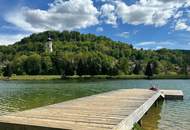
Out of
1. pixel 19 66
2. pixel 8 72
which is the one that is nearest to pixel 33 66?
pixel 19 66

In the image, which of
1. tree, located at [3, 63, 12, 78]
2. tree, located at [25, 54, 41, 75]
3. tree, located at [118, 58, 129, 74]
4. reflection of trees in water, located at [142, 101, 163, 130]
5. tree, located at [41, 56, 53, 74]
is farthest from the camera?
tree, located at [25, 54, 41, 75]

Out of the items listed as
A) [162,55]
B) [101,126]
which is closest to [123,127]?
[101,126]

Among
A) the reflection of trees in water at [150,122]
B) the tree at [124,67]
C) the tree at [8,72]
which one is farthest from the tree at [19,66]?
the reflection of trees in water at [150,122]

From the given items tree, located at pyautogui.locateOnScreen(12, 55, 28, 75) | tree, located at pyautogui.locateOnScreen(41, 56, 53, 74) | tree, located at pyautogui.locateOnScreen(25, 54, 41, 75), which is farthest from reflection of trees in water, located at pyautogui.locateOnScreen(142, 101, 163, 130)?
tree, located at pyautogui.locateOnScreen(12, 55, 28, 75)

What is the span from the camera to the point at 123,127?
8.95 meters

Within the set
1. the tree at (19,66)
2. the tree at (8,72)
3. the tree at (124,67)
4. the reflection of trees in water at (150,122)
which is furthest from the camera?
the tree at (19,66)

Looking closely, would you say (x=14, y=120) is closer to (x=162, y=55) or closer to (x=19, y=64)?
(x=19, y=64)

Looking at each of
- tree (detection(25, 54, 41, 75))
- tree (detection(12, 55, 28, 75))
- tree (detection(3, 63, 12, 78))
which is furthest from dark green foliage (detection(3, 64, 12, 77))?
tree (detection(25, 54, 41, 75))

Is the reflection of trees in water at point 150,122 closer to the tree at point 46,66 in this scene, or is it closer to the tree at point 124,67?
the tree at point 124,67

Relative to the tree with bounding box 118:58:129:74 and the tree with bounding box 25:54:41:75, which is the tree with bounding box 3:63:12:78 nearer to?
the tree with bounding box 25:54:41:75

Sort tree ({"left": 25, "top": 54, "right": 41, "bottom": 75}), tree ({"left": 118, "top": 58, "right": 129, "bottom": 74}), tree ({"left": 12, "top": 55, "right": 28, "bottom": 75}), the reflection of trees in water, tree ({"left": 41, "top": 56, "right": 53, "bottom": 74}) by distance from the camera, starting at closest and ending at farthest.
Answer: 1. the reflection of trees in water
2. tree ({"left": 118, "top": 58, "right": 129, "bottom": 74})
3. tree ({"left": 41, "top": 56, "right": 53, "bottom": 74})
4. tree ({"left": 25, "top": 54, "right": 41, "bottom": 75})
5. tree ({"left": 12, "top": 55, "right": 28, "bottom": 75})

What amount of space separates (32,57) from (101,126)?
118 m

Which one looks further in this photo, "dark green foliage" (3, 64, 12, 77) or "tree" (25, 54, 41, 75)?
"tree" (25, 54, 41, 75)

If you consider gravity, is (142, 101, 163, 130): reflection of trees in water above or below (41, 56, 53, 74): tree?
below
